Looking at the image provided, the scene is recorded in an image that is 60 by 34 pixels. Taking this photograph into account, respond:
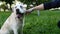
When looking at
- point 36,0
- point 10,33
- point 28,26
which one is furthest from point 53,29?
point 36,0

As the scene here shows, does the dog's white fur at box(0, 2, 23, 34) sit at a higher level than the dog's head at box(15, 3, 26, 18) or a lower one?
lower

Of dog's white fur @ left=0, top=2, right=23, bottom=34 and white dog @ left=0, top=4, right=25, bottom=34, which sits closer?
white dog @ left=0, top=4, right=25, bottom=34

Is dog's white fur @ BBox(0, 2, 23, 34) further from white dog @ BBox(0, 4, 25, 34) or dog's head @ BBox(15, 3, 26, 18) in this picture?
dog's head @ BBox(15, 3, 26, 18)

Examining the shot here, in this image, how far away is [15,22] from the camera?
6.47 m

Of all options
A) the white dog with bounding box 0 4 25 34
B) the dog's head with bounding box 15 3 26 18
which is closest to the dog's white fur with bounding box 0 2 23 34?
the white dog with bounding box 0 4 25 34

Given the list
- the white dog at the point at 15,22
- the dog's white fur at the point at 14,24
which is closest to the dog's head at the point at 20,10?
the white dog at the point at 15,22

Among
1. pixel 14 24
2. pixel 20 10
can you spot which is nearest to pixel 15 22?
pixel 14 24

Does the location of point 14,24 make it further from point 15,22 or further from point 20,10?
point 20,10

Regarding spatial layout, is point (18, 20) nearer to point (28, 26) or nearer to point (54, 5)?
point (54, 5)

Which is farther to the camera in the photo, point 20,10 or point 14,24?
point 14,24

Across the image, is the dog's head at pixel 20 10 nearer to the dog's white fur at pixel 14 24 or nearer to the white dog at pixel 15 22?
the white dog at pixel 15 22

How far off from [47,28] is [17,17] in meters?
1.93

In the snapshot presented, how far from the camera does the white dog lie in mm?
6164

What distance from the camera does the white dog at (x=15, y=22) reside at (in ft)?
20.2
